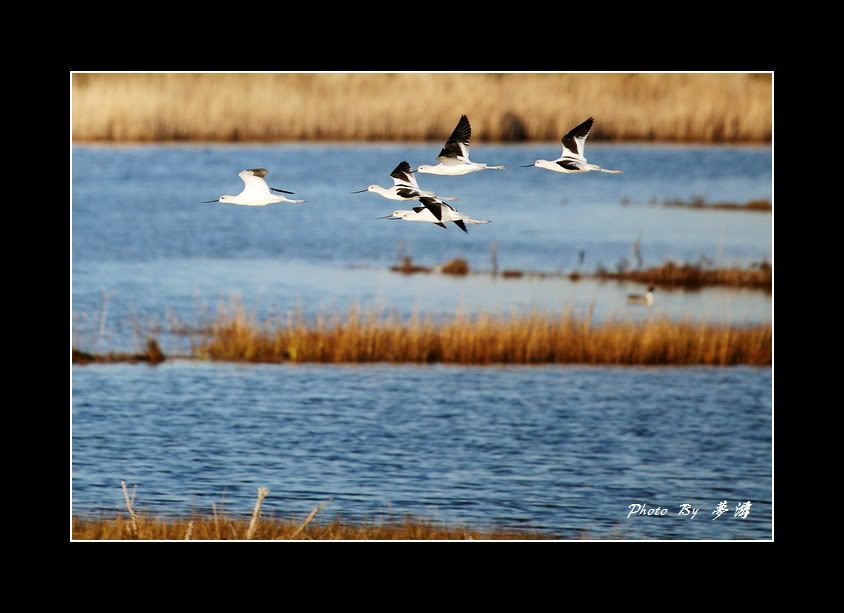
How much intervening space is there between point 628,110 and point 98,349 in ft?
53.6

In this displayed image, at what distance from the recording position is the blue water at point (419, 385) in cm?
1547

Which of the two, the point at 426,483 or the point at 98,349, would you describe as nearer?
the point at 426,483

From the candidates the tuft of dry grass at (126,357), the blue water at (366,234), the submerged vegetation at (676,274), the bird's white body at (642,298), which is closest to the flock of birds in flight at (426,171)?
the blue water at (366,234)

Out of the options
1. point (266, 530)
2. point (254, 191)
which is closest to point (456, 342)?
point (266, 530)

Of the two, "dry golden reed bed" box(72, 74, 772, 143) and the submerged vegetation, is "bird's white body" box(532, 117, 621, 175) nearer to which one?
the submerged vegetation

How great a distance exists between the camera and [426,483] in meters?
15.6

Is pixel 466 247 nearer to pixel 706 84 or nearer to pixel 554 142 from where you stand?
pixel 554 142

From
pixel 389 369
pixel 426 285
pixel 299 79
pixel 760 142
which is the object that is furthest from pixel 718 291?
pixel 299 79

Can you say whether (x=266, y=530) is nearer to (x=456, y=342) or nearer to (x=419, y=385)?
(x=419, y=385)

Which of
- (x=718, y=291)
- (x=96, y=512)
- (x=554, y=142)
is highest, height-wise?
(x=554, y=142)

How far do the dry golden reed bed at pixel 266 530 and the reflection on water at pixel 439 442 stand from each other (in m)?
0.56

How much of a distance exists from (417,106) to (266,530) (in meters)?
21.0

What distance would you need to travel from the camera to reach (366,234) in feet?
101

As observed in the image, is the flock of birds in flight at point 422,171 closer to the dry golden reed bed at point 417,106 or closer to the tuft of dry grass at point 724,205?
the tuft of dry grass at point 724,205
